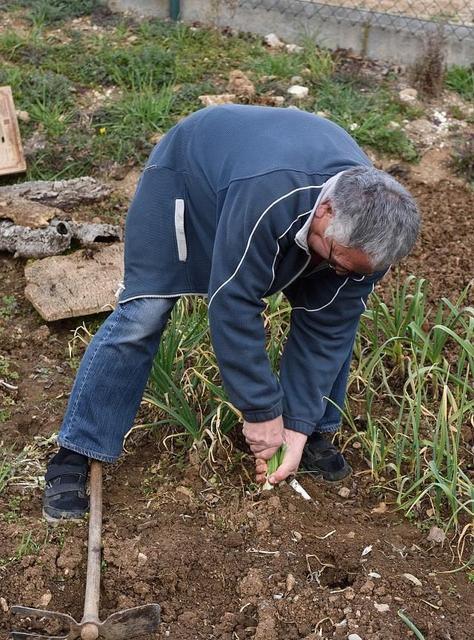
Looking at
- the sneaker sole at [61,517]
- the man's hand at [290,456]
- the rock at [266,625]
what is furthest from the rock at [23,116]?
the rock at [266,625]

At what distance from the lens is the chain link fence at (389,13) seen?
21.5 feet

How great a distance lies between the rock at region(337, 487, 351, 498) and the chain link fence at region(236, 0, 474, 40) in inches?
151

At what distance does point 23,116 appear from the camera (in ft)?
19.1

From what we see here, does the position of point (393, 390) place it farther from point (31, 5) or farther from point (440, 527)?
point (31, 5)

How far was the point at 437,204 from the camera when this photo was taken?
520 centimetres

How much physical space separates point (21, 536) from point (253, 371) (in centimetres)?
101

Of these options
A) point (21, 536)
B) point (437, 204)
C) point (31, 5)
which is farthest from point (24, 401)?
point (31, 5)

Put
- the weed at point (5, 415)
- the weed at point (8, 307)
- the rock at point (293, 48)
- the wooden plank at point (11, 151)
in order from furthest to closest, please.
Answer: the rock at point (293, 48)
the wooden plank at point (11, 151)
the weed at point (8, 307)
the weed at point (5, 415)

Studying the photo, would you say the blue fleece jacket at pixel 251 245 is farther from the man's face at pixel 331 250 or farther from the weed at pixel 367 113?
the weed at pixel 367 113

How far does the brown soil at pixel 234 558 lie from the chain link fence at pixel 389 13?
395cm

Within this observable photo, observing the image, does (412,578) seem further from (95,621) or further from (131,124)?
(131,124)

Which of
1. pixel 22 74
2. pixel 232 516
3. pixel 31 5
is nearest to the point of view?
pixel 232 516

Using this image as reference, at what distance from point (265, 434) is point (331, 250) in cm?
69

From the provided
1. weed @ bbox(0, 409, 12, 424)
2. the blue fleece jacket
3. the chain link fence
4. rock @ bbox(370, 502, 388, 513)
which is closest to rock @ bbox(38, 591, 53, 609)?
the blue fleece jacket
